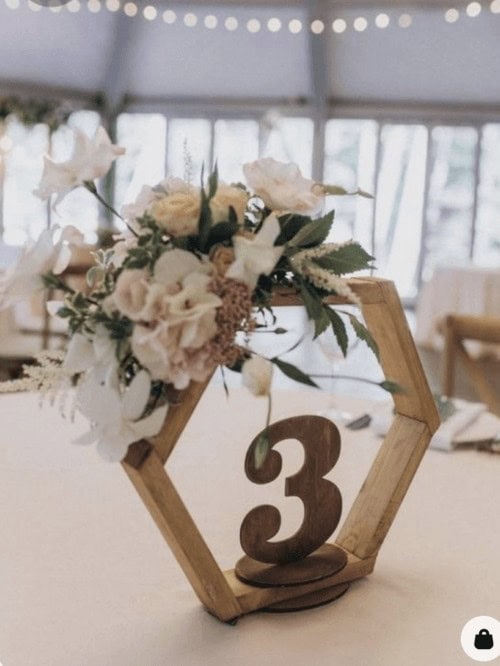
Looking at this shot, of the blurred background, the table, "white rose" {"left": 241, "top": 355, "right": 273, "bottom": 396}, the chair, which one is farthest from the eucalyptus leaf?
the blurred background

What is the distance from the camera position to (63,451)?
169cm

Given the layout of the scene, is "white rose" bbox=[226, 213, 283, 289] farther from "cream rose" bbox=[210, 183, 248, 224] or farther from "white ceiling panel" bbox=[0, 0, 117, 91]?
"white ceiling panel" bbox=[0, 0, 117, 91]

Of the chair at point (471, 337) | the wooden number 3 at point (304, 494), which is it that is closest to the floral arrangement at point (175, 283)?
the wooden number 3 at point (304, 494)

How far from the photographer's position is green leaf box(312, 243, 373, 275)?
3.15 ft

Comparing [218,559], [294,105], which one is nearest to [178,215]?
[218,559]

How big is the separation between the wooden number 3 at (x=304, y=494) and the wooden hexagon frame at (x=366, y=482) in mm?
45

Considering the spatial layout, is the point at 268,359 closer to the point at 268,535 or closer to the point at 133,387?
the point at 133,387

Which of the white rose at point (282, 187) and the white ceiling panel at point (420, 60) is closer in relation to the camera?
the white rose at point (282, 187)

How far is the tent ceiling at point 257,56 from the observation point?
9.53 metres

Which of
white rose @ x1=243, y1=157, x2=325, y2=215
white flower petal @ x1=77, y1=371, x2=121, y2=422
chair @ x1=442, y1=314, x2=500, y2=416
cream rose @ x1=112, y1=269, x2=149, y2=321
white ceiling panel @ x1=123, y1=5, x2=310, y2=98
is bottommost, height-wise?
chair @ x1=442, y1=314, x2=500, y2=416

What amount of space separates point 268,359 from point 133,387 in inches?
5.2

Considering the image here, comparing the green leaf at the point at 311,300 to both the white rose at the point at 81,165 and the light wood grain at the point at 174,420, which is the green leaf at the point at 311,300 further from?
the white rose at the point at 81,165

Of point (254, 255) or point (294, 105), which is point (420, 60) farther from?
point (254, 255)

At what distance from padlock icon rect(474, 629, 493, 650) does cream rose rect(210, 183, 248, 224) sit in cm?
54
